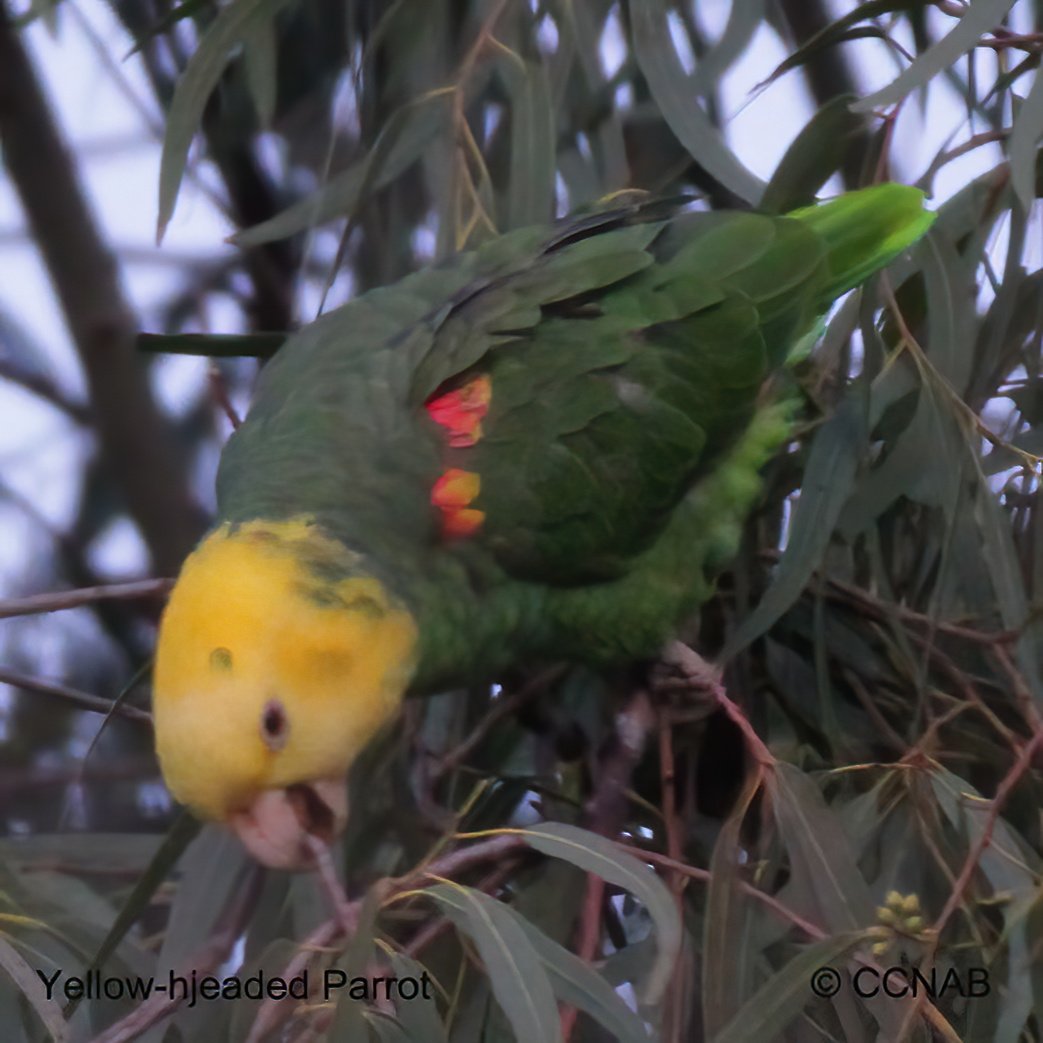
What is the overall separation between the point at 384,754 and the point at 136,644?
73 cm

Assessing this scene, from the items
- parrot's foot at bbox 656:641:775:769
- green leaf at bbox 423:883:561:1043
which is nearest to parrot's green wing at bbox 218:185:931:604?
parrot's foot at bbox 656:641:775:769

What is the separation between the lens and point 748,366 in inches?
61.4

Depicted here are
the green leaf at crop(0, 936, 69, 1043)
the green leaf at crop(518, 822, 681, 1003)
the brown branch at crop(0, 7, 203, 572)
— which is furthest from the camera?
the brown branch at crop(0, 7, 203, 572)

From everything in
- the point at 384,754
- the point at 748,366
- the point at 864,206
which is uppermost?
the point at 864,206

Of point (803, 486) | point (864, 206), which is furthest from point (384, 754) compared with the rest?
point (864, 206)

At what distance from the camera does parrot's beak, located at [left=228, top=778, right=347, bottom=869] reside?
1.14 metres

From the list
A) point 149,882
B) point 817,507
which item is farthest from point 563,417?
point 149,882

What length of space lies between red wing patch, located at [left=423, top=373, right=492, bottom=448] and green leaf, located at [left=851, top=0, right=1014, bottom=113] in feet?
1.47

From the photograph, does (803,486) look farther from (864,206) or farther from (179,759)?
(179,759)

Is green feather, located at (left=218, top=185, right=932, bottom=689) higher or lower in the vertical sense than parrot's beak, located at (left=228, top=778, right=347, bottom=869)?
higher

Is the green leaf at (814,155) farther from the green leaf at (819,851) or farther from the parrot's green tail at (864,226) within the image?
the green leaf at (819,851)

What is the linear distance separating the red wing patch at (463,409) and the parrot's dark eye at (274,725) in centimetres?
40

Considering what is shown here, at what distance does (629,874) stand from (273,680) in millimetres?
304

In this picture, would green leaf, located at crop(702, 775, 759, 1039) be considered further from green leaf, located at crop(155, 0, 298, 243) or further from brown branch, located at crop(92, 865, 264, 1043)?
green leaf, located at crop(155, 0, 298, 243)
